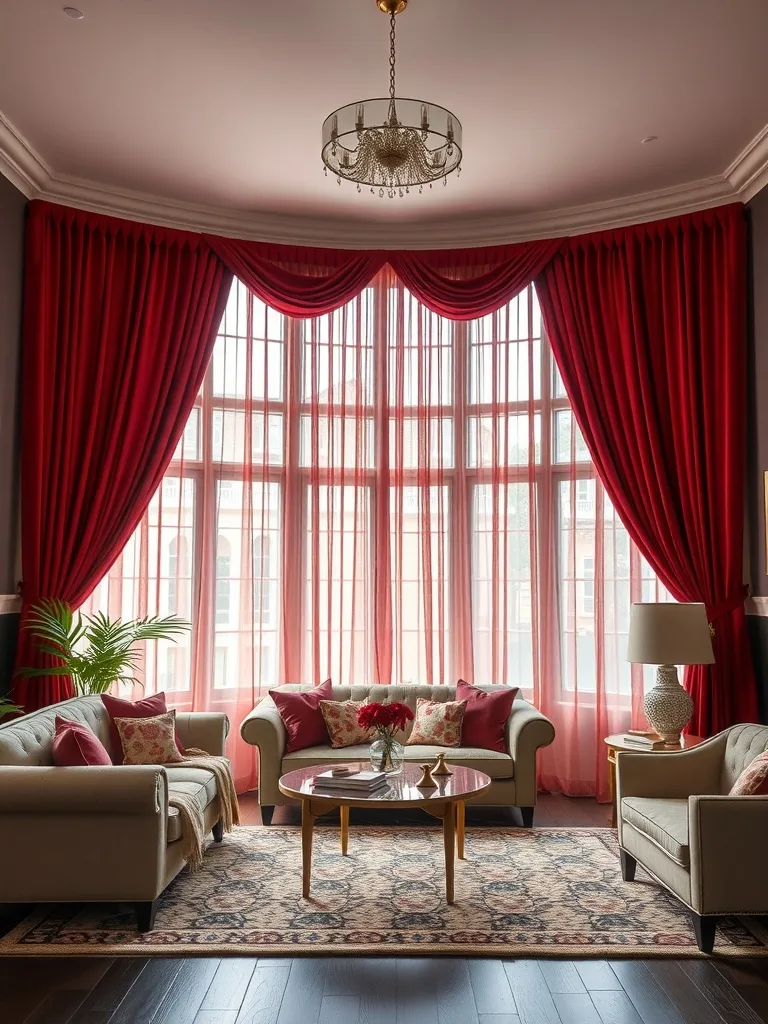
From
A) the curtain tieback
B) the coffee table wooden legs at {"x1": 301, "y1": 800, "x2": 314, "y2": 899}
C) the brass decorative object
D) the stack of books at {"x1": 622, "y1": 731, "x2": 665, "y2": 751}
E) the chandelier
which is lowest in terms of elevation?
the coffee table wooden legs at {"x1": 301, "y1": 800, "x2": 314, "y2": 899}

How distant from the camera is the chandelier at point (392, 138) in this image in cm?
396

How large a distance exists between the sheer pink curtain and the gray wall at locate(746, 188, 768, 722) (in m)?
0.91

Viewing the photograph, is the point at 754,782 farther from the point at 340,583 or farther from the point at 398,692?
the point at 340,583

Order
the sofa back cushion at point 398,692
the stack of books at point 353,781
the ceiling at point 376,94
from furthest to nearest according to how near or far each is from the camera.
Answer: the sofa back cushion at point 398,692 → the stack of books at point 353,781 → the ceiling at point 376,94

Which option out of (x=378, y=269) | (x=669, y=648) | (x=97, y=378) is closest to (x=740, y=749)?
(x=669, y=648)

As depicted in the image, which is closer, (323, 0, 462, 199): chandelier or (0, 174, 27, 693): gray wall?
(323, 0, 462, 199): chandelier

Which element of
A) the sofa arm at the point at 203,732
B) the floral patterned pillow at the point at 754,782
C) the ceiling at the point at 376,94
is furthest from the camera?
the sofa arm at the point at 203,732

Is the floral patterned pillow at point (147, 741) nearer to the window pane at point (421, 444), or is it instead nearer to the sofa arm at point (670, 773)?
the sofa arm at point (670, 773)

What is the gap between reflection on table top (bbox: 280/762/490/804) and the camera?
408 cm

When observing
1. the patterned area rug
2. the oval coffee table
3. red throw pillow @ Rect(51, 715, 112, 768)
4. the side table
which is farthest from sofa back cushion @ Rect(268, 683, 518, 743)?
red throw pillow @ Rect(51, 715, 112, 768)

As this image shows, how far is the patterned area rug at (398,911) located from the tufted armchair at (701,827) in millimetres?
194

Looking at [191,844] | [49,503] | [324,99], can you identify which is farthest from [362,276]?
[191,844]

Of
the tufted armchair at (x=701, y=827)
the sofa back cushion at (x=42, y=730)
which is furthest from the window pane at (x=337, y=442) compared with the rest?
the tufted armchair at (x=701, y=827)

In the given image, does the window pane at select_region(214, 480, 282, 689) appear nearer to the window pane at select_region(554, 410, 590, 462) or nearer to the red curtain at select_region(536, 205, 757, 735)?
the window pane at select_region(554, 410, 590, 462)
